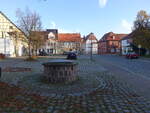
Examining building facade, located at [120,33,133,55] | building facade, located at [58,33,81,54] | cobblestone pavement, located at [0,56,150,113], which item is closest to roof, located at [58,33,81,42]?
building facade, located at [58,33,81,54]

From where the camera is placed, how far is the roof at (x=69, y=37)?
318 ft

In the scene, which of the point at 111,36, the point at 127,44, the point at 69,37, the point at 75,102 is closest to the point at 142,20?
the point at 127,44

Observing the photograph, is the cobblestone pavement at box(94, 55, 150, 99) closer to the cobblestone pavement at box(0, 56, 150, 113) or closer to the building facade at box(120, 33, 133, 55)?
the cobblestone pavement at box(0, 56, 150, 113)

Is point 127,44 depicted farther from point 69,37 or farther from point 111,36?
point 69,37

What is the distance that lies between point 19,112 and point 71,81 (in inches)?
173

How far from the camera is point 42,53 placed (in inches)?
2409

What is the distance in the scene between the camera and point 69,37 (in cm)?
9988

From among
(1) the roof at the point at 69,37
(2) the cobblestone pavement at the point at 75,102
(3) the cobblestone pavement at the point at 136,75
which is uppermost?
(1) the roof at the point at 69,37

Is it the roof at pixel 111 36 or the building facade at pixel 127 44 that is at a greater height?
the roof at pixel 111 36

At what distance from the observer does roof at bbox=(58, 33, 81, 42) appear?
96.9 metres

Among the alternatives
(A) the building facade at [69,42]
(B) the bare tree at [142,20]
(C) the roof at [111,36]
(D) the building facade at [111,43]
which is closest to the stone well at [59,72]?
(B) the bare tree at [142,20]

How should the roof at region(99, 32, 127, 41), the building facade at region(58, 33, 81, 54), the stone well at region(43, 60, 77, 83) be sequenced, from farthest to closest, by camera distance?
1. the roof at region(99, 32, 127, 41)
2. the building facade at region(58, 33, 81, 54)
3. the stone well at region(43, 60, 77, 83)

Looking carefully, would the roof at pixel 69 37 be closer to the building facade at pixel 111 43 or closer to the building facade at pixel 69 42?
the building facade at pixel 69 42

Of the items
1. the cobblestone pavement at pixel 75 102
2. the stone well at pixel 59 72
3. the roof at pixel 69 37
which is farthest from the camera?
the roof at pixel 69 37
